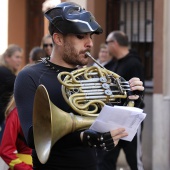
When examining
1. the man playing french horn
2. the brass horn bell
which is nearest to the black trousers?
the man playing french horn

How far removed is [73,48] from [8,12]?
706 cm

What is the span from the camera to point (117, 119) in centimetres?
305

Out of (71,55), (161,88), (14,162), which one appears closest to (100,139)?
(71,55)

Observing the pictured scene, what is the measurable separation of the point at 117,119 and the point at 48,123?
1.37 ft

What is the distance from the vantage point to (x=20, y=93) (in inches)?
131

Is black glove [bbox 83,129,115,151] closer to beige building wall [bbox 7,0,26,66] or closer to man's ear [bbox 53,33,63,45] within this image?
man's ear [bbox 53,33,63,45]

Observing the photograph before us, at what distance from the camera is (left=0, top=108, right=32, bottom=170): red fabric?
422 cm

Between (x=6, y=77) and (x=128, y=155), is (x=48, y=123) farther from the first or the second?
(x=128, y=155)

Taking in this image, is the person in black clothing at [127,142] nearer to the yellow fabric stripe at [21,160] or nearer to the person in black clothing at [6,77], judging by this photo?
the person in black clothing at [6,77]

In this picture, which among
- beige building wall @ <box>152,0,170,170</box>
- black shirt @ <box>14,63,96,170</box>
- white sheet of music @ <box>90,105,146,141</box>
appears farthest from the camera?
beige building wall @ <box>152,0,170,170</box>

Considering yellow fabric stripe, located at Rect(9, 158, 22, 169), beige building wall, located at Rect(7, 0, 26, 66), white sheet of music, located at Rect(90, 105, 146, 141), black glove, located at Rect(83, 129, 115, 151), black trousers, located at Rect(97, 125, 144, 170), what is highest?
beige building wall, located at Rect(7, 0, 26, 66)

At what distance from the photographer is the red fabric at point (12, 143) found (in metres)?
4.22

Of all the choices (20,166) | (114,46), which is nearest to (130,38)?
(114,46)

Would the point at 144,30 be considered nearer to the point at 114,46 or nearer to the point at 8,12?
the point at 114,46
